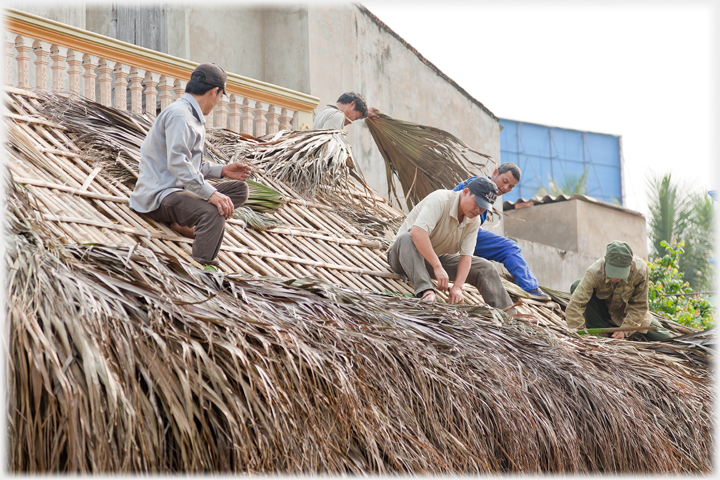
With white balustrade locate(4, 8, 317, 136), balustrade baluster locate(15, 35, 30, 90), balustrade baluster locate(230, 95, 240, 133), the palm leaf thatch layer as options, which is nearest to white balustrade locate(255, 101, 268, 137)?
white balustrade locate(4, 8, 317, 136)

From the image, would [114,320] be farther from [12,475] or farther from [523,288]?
[523,288]

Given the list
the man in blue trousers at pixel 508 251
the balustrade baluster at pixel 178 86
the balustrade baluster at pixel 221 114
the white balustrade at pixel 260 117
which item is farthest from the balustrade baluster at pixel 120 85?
the man in blue trousers at pixel 508 251

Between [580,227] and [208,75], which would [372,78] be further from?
[208,75]

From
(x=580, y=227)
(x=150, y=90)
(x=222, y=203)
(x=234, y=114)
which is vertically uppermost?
(x=150, y=90)

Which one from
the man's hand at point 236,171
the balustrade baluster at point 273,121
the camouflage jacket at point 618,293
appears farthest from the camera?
the balustrade baluster at point 273,121

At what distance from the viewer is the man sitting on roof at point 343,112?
5.93 m

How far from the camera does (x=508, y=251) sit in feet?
18.1

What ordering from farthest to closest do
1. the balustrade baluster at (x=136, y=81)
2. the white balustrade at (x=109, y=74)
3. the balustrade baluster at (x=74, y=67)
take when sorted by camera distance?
the balustrade baluster at (x=136, y=81) → the balustrade baluster at (x=74, y=67) → the white balustrade at (x=109, y=74)

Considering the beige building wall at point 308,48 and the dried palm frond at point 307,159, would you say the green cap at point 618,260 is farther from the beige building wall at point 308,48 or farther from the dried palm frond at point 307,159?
the beige building wall at point 308,48

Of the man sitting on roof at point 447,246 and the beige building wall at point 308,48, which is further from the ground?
the beige building wall at point 308,48

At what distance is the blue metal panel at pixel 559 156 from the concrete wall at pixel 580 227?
8.82 metres

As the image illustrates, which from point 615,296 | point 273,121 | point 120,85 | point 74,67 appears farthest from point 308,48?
point 615,296

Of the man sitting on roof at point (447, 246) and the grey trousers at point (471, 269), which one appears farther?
the grey trousers at point (471, 269)

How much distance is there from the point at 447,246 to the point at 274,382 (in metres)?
Answer: 2.32
